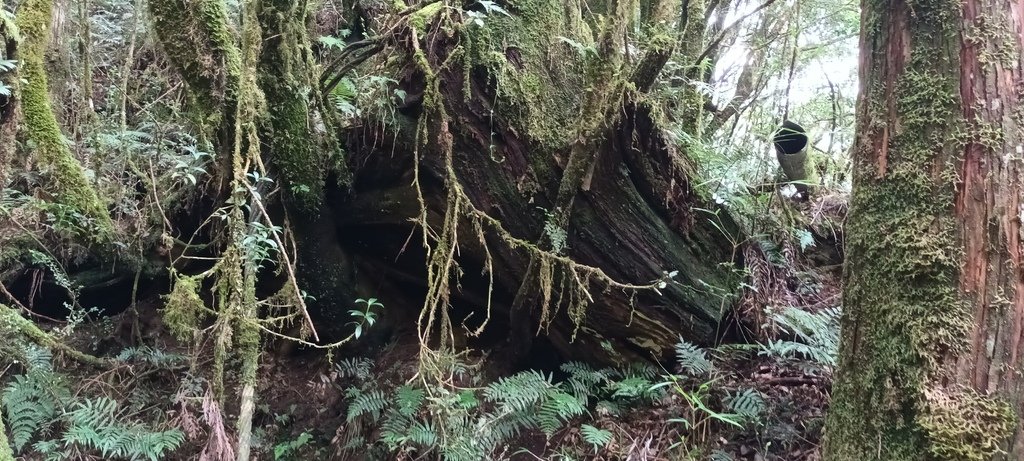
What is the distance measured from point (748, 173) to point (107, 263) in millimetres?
5599

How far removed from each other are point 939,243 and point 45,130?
531 centimetres

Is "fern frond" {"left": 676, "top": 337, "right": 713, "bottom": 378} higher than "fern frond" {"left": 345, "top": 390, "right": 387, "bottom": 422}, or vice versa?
"fern frond" {"left": 676, "top": 337, "right": 713, "bottom": 378}

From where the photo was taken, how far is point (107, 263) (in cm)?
478

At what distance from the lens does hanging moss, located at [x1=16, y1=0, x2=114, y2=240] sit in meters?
3.56

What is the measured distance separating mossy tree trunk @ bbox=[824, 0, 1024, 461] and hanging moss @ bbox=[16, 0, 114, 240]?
458 cm

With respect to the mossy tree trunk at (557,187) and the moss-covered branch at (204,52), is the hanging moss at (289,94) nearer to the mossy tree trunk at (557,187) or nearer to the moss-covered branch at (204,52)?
the moss-covered branch at (204,52)

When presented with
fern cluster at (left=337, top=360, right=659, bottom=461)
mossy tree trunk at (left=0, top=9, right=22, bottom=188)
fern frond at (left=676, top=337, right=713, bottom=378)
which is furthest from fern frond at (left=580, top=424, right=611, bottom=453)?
mossy tree trunk at (left=0, top=9, right=22, bottom=188)

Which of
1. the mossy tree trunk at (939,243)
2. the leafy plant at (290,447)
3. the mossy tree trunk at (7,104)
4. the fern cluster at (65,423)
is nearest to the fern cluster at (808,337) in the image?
the mossy tree trunk at (939,243)

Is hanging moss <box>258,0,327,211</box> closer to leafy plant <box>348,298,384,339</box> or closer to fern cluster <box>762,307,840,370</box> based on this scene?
leafy plant <box>348,298,384,339</box>

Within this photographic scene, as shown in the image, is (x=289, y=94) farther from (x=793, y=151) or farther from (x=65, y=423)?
(x=793, y=151)

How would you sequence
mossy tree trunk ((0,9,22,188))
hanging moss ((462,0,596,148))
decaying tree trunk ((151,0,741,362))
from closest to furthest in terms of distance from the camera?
mossy tree trunk ((0,9,22,188)) < decaying tree trunk ((151,0,741,362)) < hanging moss ((462,0,596,148))

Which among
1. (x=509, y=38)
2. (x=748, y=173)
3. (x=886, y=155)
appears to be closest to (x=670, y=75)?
(x=748, y=173)

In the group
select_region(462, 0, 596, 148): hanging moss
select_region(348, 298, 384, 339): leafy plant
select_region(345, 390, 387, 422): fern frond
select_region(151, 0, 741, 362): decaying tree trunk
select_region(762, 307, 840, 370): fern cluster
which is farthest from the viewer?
select_region(345, 390, 387, 422): fern frond

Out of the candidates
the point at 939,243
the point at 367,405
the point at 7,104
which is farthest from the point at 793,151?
the point at 7,104
